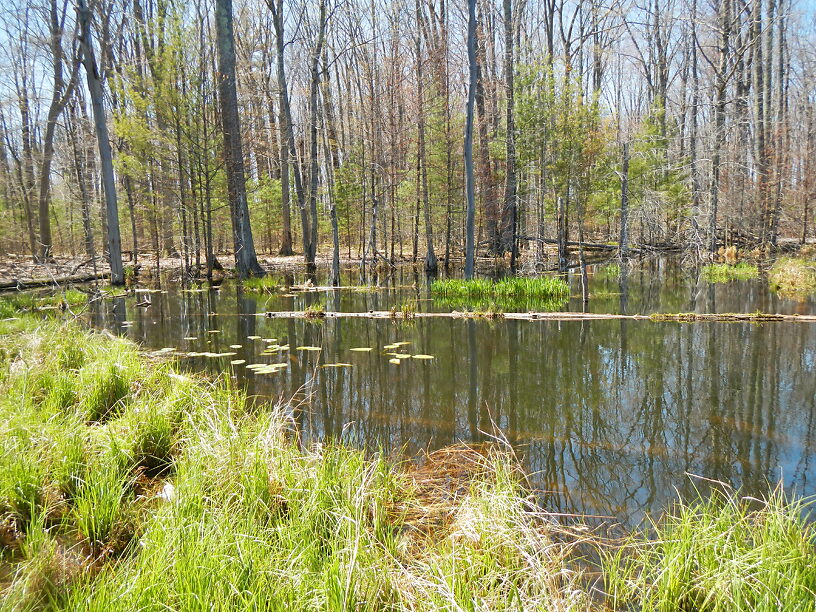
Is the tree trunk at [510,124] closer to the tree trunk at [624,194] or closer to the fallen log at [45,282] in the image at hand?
the tree trunk at [624,194]

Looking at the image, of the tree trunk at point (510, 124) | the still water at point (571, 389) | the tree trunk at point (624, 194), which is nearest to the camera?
the still water at point (571, 389)

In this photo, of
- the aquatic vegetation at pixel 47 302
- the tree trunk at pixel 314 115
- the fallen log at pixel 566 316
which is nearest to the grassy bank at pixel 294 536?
the fallen log at pixel 566 316

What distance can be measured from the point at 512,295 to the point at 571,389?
6347mm

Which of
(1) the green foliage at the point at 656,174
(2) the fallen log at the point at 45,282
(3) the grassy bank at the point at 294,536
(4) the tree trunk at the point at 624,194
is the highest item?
(1) the green foliage at the point at 656,174

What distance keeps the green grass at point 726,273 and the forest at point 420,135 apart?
0.97 m

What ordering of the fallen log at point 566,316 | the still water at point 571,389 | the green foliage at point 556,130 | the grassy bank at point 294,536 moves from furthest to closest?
the green foliage at point 556,130 → the fallen log at point 566,316 → the still water at point 571,389 → the grassy bank at point 294,536

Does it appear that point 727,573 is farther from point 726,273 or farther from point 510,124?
point 510,124

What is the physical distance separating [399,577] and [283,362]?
5.13 meters

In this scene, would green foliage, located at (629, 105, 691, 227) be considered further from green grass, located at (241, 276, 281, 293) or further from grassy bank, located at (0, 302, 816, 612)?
grassy bank, located at (0, 302, 816, 612)

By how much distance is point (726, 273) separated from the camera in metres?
16.1

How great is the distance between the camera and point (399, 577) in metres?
2.14

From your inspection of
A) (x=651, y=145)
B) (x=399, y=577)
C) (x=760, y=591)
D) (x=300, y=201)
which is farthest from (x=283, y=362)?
(x=651, y=145)

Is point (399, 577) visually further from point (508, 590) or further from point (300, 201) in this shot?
point (300, 201)

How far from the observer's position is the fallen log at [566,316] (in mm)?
8734
